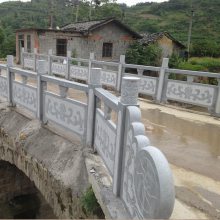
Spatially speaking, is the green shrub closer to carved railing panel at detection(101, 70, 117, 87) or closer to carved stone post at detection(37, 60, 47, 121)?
carved stone post at detection(37, 60, 47, 121)

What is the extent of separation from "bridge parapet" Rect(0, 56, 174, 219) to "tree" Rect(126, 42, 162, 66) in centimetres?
1718

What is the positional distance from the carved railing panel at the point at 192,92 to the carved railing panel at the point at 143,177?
4350 mm

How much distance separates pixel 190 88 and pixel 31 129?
3.77 m

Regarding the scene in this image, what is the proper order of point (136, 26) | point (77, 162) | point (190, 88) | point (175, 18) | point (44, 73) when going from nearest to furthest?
point (77, 162), point (44, 73), point (190, 88), point (136, 26), point (175, 18)

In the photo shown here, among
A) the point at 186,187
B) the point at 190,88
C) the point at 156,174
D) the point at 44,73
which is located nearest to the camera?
the point at 156,174

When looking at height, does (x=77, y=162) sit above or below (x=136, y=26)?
below

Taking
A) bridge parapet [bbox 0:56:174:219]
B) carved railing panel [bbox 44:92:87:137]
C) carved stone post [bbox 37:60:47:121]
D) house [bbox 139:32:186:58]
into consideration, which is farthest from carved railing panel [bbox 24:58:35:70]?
house [bbox 139:32:186:58]

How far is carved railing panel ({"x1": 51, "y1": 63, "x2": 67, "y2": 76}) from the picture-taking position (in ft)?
38.9

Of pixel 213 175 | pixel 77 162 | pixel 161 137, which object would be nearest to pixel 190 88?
pixel 161 137

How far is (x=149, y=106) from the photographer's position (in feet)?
24.6

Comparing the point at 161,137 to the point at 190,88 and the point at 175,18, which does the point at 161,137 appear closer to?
the point at 190,88

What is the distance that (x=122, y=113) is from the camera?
2.70 meters

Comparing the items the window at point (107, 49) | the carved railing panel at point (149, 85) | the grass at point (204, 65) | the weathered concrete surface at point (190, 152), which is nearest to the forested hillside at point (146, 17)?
the grass at point (204, 65)

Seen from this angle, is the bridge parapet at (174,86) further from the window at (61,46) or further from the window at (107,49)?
the window at (107,49)
